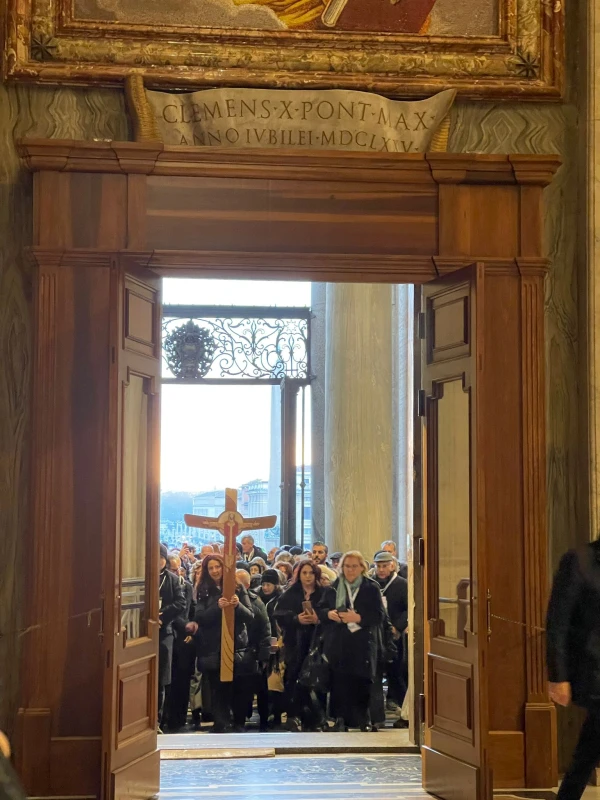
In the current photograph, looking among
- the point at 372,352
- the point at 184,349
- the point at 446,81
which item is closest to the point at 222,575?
the point at 446,81

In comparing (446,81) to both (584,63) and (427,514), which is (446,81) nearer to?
(584,63)

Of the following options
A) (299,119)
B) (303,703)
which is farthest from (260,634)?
(299,119)

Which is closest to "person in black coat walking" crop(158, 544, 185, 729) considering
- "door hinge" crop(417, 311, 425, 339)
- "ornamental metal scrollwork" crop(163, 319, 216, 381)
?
"door hinge" crop(417, 311, 425, 339)

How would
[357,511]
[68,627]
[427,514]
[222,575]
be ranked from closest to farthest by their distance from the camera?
[68,627] → [427,514] → [222,575] → [357,511]

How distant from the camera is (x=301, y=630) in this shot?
8.49 metres

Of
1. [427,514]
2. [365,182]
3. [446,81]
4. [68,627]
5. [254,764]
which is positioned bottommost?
[254,764]

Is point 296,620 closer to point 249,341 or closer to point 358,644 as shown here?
point 358,644

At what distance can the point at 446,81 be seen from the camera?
668cm

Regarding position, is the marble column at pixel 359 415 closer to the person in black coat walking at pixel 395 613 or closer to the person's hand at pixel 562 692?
the person in black coat walking at pixel 395 613

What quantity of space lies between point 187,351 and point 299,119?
9051mm

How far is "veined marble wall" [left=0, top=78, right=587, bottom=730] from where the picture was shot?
629 cm

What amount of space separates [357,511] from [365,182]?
7.40m

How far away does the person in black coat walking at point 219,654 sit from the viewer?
8.30m

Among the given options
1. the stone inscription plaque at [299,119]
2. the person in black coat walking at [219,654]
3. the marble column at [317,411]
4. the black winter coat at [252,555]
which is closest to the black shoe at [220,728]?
the person in black coat walking at [219,654]
